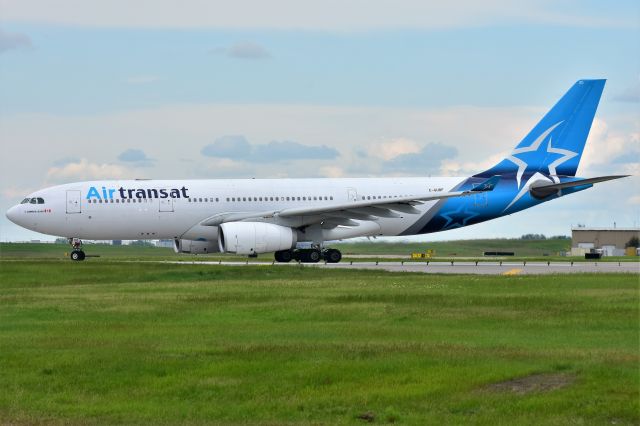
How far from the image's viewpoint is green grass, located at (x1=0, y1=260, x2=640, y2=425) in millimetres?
13523

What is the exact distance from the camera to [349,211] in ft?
154

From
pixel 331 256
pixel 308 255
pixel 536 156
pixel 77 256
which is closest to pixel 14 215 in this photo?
pixel 77 256

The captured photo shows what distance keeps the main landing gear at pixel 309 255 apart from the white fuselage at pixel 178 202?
1.71 meters

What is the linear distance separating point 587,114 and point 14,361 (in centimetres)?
4031

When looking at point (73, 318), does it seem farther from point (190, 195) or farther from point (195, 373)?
point (190, 195)

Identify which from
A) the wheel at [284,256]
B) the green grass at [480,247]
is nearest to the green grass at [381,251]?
the green grass at [480,247]

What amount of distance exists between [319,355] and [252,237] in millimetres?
28177

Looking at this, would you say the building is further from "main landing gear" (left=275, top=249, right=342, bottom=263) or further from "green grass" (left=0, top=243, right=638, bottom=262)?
"main landing gear" (left=275, top=249, right=342, bottom=263)

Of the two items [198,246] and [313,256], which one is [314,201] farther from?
[198,246]

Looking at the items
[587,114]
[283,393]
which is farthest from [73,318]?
[587,114]

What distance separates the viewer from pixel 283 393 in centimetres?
1455

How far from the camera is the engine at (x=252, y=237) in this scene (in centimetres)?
4488

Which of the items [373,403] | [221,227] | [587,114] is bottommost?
[373,403]

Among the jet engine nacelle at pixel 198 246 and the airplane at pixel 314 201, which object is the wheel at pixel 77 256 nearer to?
the airplane at pixel 314 201
